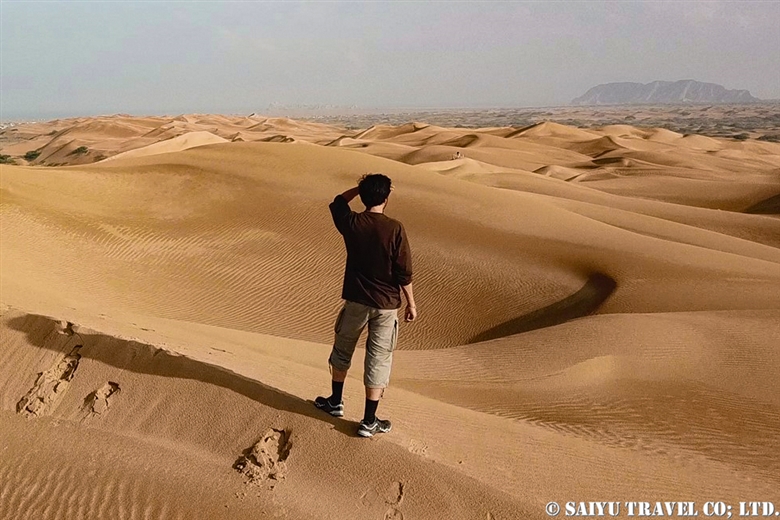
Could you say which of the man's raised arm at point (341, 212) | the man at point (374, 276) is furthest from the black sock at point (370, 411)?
the man's raised arm at point (341, 212)

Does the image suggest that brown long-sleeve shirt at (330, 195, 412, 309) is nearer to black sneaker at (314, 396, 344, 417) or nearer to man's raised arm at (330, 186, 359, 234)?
man's raised arm at (330, 186, 359, 234)

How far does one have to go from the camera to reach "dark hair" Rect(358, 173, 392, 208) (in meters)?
3.95

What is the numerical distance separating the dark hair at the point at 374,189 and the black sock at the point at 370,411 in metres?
1.32

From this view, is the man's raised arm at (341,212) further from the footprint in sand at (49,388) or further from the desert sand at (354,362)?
the footprint in sand at (49,388)

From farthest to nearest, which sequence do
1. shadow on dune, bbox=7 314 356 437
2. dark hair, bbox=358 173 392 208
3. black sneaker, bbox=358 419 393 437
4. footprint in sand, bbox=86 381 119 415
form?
footprint in sand, bbox=86 381 119 415 → shadow on dune, bbox=7 314 356 437 → black sneaker, bbox=358 419 393 437 → dark hair, bbox=358 173 392 208

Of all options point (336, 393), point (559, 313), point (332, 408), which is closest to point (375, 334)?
point (336, 393)

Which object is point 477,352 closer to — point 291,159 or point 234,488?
point 234,488

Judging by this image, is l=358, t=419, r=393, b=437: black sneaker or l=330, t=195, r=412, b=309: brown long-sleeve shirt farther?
l=358, t=419, r=393, b=437: black sneaker

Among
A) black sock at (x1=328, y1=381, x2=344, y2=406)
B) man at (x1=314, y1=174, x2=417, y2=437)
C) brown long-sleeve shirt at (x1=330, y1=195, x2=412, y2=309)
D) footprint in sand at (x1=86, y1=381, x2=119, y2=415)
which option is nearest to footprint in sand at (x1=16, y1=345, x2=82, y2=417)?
footprint in sand at (x1=86, y1=381, x2=119, y2=415)

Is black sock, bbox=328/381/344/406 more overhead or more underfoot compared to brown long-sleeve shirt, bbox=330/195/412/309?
more underfoot

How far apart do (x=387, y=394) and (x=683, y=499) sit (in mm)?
2508

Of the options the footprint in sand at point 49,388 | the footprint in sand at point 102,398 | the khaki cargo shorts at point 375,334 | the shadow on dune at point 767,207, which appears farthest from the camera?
the shadow on dune at point 767,207

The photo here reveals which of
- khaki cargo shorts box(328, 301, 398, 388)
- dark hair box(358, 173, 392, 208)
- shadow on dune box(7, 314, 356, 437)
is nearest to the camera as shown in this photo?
dark hair box(358, 173, 392, 208)

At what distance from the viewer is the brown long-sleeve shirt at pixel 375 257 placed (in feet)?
13.0
